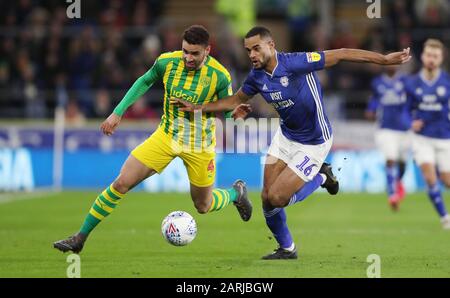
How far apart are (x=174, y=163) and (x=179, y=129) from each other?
9499mm

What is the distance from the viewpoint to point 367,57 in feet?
29.8

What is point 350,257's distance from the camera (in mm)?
9875

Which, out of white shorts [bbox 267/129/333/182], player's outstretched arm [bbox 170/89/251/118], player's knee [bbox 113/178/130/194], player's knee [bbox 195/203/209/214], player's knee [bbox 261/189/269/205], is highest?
player's outstretched arm [bbox 170/89/251/118]

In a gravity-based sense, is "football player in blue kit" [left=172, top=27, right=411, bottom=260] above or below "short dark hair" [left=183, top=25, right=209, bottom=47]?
below

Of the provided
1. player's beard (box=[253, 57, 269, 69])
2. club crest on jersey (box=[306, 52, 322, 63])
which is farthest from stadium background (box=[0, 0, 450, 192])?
player's beard (box=[253, 57, 269, 69])

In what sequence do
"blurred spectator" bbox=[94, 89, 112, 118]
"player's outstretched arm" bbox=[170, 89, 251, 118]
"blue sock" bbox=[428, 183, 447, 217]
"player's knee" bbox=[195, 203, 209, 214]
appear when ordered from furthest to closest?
"blurred spectator" bbox=[94, 89, 112, 118], "blue sock" bbox=[428, 183, 447, 217], "player's knee" bbox=[195, 203, 209, 214], "player's outstretched arm" bbox=[170, 89, 251, 118]

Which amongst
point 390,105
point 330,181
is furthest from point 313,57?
point 390,105

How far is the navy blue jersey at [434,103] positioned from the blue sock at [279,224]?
461cm

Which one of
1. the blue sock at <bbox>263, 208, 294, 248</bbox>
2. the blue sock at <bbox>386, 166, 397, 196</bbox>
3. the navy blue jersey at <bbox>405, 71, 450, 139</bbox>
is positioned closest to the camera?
the blue sock at <bbox>263, 208, 294, 248</bbox>

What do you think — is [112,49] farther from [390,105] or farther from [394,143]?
[394,143]

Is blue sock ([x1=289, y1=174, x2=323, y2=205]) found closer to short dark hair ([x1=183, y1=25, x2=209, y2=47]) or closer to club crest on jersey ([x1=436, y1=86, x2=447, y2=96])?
short dark hair ([x1=183, y1=25, x2=209, y2=47])

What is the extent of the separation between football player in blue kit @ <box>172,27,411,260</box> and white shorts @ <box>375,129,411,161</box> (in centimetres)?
663

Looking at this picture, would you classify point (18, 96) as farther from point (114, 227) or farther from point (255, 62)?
point (255, 62)

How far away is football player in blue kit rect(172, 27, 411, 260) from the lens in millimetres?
9188
